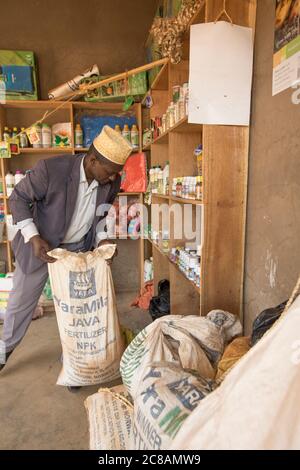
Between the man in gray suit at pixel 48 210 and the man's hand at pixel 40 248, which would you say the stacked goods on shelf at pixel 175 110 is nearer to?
the man in gray suit at pixel 48 210

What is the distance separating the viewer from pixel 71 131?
3.20m

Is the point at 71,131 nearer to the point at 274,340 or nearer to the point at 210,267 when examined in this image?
the point at 210,267

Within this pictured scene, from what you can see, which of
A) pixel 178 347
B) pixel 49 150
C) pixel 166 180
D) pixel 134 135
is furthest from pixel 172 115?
pixel 49 150

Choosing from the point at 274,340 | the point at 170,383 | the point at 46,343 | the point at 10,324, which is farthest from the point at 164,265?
the point at 274,340

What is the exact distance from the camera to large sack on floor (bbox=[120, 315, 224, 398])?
123 centimetres

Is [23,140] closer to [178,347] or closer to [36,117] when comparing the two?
[36,117]

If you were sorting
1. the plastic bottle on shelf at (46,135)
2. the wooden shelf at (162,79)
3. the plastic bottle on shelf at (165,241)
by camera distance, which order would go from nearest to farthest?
the wooden shelf at (162,79) → the plastic bottle on shelf at (165,241) → the plastic bottle on shelf at (46,135)

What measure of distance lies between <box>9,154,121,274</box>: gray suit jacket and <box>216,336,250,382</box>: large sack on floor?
45.4 inches

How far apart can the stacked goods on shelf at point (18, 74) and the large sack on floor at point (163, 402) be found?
293cm

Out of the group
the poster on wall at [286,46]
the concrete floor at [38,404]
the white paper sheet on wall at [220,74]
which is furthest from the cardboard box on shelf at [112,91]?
the concrete floor at [38,404]

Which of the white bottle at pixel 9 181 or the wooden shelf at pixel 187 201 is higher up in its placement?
the white bottle at pixel 9 181

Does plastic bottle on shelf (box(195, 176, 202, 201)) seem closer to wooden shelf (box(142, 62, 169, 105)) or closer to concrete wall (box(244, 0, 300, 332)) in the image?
concrete wall (box(244, 0, 300, 332))

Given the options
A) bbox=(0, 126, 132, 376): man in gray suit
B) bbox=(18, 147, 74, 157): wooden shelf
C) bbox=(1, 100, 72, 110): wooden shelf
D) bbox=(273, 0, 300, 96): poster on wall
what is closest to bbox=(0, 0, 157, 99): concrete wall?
bbox=(1, 100, 72, 110): wooden shelf

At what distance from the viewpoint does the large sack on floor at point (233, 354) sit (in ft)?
3.75
